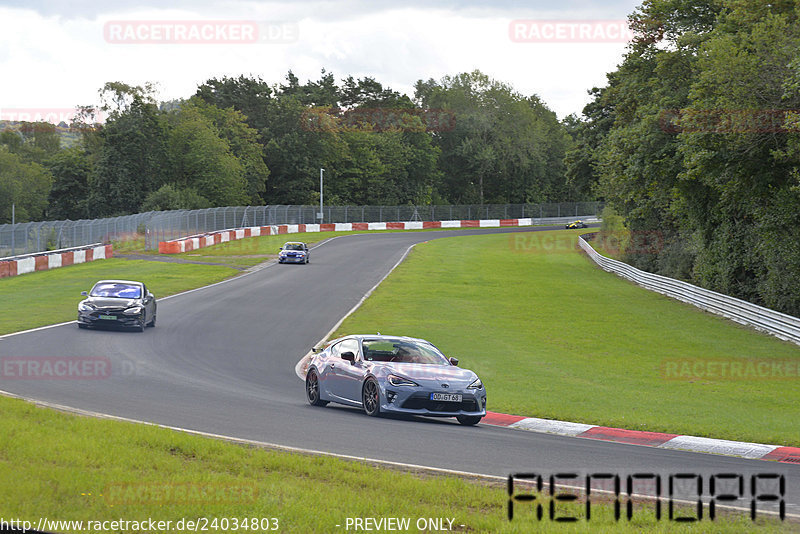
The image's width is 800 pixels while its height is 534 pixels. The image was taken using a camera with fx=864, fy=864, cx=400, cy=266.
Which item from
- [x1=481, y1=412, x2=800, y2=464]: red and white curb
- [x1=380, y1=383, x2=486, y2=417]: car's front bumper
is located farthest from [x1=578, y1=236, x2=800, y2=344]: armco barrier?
[x1=380, y1=383, x2=486, y2=417]: car's front bumper

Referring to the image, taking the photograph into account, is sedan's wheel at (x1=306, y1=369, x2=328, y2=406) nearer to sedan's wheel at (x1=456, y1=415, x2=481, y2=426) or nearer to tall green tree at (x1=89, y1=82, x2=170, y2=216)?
sedan's wheel at (x1=456, y1=415, x2=481, y2=426)

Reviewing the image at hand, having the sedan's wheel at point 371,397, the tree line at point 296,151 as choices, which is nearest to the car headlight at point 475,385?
the sedan's wheel at point 371,397

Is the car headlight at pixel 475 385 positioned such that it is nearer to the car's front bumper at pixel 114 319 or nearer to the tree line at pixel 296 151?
the car's front bumper at pixel 114 319

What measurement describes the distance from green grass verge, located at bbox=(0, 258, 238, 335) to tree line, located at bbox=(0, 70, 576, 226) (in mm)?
44098

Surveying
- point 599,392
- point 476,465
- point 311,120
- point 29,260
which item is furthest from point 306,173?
point 476,465

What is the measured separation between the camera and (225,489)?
7.70 metres

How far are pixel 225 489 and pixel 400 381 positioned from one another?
6421mm

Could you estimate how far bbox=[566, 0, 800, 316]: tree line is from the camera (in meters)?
27.1

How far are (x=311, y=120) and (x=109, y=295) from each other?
291ft

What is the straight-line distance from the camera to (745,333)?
2908cm

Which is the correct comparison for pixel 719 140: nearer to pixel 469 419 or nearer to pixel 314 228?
pixel 469 419

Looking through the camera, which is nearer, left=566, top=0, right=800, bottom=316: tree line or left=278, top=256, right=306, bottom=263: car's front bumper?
left=566, top=0, right=800, bottom=316: tree line

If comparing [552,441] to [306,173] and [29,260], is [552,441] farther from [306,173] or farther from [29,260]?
[306,173]

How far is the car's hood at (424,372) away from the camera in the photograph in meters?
14.0
